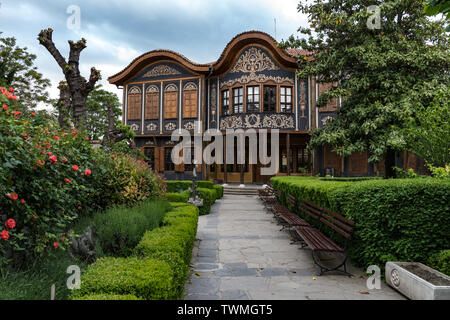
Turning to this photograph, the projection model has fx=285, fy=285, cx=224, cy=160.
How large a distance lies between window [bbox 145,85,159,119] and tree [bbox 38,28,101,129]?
1222 centimetres

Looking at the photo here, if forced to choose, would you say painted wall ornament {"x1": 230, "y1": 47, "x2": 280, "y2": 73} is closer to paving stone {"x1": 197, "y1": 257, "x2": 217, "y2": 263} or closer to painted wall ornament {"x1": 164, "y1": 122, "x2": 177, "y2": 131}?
painted wall ornament {"x1": 164, "y1": 122, "x2": 177, "y2": 131}

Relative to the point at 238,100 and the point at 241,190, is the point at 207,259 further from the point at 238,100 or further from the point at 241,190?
the point at 238,100

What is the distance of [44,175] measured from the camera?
10.8 ft

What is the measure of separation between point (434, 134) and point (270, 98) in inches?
443

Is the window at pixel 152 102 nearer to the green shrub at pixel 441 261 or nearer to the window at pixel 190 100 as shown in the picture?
the window at pixel 190 100

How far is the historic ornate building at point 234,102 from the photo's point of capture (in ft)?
54.7

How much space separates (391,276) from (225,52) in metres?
15.7

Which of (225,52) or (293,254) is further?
(225,52)

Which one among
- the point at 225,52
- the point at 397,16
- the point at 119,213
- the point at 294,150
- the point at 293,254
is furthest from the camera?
the point at 294,150

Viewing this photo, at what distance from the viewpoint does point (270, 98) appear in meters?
17.0

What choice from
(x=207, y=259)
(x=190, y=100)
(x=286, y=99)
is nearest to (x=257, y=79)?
(x=286, y=99)

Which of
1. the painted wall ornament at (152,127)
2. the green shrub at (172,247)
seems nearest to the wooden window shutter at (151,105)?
the painted wall ornament at (152,127)

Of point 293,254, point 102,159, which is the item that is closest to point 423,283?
point 293,254
